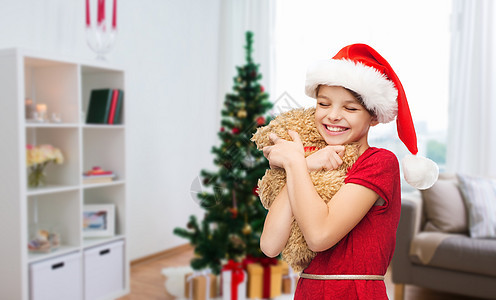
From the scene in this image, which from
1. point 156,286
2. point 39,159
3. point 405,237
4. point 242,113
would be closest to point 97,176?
point 39,159

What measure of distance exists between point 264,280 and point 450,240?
3.88 ft

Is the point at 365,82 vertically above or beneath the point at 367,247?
above

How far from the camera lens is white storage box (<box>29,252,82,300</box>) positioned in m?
2.38

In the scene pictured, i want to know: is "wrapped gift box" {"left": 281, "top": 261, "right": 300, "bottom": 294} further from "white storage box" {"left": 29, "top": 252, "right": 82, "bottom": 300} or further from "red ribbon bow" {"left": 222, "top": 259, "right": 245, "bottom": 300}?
"white storage box" {"left": 29, "top": 252, "right": 82, "bottom": 300}

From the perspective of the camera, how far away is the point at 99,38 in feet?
9.62

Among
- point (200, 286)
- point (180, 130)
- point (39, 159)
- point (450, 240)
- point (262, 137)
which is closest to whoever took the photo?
point (262, 137)

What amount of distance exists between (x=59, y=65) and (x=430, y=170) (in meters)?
2.43

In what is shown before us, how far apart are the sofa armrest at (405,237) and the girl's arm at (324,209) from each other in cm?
200

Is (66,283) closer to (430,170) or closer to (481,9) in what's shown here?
(430,170)

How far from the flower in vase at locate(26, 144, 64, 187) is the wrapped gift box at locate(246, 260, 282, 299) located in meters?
1.39

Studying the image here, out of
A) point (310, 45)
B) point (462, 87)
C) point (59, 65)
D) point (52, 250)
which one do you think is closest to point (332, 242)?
point (52, 250)

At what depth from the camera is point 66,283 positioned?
2.57m

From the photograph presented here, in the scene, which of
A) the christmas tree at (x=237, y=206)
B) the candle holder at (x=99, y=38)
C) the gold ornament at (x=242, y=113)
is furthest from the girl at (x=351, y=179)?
the candle holder at (x=99, y=38)

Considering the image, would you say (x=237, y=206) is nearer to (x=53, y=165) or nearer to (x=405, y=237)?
(x=405, y=237)
